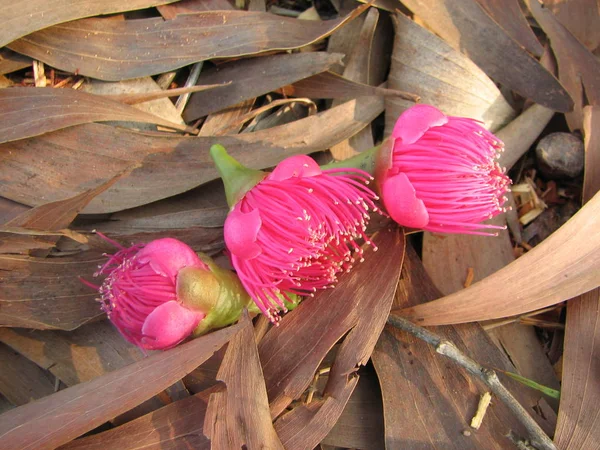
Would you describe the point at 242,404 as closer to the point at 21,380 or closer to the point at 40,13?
the point at 21,380

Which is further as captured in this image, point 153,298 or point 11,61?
point 11,61

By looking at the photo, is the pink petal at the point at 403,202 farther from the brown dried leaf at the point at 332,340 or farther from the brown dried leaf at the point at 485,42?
the brown dried leaf at the point at 485,42

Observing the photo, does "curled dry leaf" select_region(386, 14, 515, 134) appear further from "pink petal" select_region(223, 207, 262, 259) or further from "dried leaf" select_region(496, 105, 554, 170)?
"pink petal" select_region(223, 207, 262, 259)

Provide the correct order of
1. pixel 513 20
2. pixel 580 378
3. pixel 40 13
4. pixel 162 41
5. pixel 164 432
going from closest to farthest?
pixel 164 432, pixel 580 378, pixel 40 13, pixel 162 41, pixel 513 20

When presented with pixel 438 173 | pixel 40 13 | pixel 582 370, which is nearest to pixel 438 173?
pixel 438 173

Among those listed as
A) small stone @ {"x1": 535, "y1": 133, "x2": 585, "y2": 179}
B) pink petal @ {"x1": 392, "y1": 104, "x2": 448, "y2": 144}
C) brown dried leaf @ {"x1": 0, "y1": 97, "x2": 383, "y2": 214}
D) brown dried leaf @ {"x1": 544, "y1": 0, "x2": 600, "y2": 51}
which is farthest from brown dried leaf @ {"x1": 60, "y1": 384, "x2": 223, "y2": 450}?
brown dried leaf @ {"x1": 544, "y1": 0, "x2": 600, "y2": 51}
